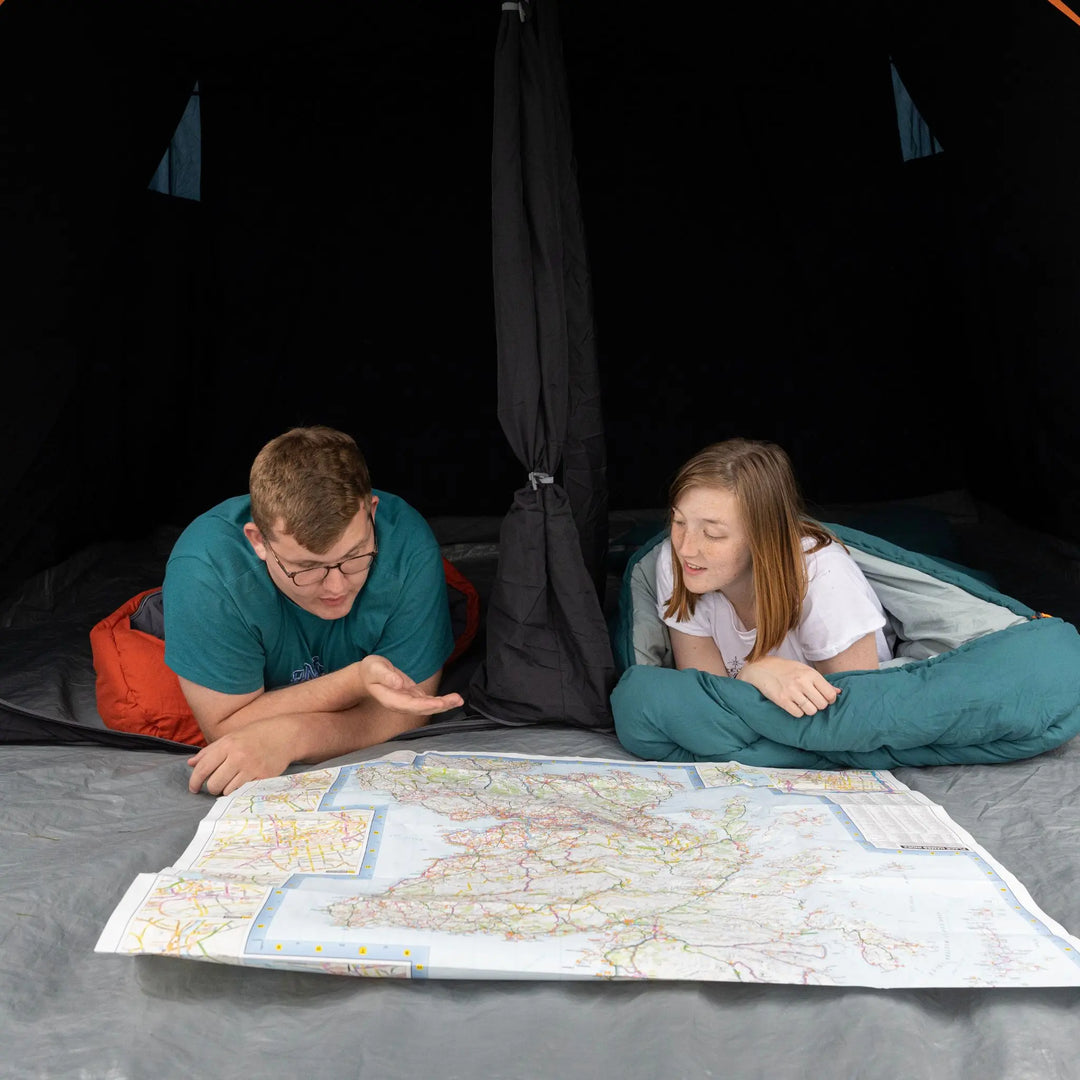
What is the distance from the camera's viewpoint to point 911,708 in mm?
1785

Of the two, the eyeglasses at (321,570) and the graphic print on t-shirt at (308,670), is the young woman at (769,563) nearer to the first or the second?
the eyeglasses at (321,570)

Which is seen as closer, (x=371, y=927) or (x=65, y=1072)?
(x=65, y=1072)

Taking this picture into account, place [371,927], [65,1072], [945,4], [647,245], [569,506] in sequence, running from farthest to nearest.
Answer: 1. [647,245]
2. [945,4]
3. [569,506]
4. [371,927]
5. [65,1072]

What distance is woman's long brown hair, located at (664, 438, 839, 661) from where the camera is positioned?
1.89 m

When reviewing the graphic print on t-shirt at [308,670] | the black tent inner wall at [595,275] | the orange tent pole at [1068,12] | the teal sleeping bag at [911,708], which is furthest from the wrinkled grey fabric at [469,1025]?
the black tent inner wall at [595,275]

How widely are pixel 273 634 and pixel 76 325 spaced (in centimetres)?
115

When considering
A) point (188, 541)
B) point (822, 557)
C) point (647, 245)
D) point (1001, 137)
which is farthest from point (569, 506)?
point (647, 245)

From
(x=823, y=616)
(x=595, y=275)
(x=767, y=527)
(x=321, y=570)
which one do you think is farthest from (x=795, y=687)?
(x=595, y=275)

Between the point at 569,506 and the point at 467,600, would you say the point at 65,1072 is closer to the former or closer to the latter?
the point at 569,506

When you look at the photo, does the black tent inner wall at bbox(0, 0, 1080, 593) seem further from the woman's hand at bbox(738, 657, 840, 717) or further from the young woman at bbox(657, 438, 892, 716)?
the woman's hand at bbox(738, 657, 840, 717)

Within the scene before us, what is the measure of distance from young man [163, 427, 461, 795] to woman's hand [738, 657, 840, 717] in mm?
501

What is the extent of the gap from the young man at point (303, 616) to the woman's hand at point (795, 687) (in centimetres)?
50

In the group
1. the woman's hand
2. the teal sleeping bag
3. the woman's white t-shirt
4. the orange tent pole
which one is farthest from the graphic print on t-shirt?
the orange tent pole

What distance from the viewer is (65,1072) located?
111 cm
